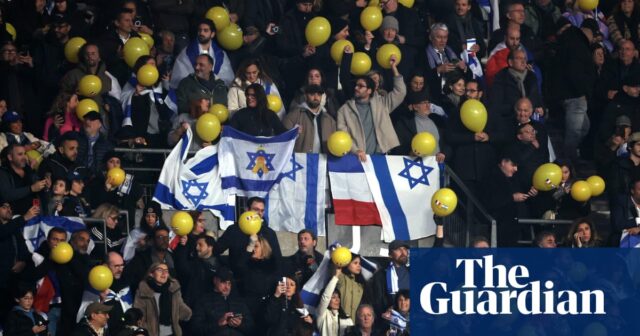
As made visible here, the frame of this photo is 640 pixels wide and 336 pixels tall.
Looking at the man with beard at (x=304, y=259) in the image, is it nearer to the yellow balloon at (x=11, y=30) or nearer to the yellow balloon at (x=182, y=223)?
the yellow balloon at (x=182, y=223)

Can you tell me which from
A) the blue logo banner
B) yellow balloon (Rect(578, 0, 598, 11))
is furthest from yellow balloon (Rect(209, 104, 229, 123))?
yellow balloon (Rect(578, 0, 598, 11))

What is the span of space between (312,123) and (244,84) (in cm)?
88

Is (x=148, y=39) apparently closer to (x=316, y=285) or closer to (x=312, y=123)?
(x=312, y=123)

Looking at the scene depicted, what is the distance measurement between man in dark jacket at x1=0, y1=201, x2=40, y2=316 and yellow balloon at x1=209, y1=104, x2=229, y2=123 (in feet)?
7.56

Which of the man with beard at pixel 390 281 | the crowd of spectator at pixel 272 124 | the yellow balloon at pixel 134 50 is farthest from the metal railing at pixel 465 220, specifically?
the yellow balloon at pixel 134 50

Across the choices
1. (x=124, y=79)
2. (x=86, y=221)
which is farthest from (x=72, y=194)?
(x=124, y=79)

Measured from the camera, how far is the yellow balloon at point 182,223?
1081 inches

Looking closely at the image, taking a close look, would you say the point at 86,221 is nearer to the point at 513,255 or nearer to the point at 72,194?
the point at 72,194

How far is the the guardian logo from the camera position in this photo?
86.0ft

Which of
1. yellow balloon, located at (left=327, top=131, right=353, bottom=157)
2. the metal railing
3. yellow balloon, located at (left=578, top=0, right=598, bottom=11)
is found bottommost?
the metal railing

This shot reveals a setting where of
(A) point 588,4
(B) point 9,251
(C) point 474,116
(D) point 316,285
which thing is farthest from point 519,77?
(B) point 9,251

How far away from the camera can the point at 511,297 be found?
26.3m

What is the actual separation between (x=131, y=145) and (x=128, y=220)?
3.15ft

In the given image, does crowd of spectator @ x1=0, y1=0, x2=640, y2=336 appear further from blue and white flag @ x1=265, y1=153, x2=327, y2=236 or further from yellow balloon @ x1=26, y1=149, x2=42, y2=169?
blue and white flag @ x1=265, y1=153, x2=327, y2=236
